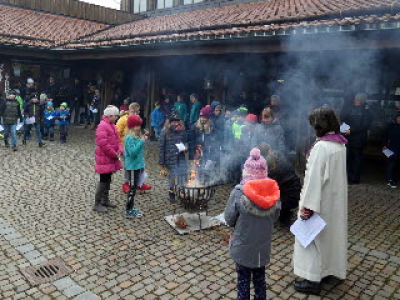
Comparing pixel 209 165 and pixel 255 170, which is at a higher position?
pixel 255 170

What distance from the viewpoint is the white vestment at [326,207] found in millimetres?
3438

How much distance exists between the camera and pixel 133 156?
5566mm

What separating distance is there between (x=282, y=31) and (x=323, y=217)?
187 inches

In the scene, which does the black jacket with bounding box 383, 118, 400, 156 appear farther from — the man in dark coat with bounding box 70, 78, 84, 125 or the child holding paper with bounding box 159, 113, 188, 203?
the man in dark coat with bounding box 70, 78, 84, 125

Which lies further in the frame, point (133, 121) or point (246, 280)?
point (133, 121)

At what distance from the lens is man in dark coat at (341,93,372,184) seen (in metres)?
7.77

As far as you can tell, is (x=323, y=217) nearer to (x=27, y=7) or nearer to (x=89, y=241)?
(x=89, y=241)

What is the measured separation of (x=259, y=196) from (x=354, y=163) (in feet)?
19.9

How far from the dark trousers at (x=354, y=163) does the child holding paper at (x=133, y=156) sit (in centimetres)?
507

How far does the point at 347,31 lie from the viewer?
6250 mm

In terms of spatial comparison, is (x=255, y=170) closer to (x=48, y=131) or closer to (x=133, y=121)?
(x=133, y=121)

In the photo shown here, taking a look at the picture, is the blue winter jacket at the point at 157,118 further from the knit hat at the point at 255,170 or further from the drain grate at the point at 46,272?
the knit hat at the point at 255,170

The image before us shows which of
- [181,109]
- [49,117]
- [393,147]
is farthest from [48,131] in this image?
[393,147]

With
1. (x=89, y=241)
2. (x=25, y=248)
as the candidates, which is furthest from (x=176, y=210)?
(x=25, y=248)
